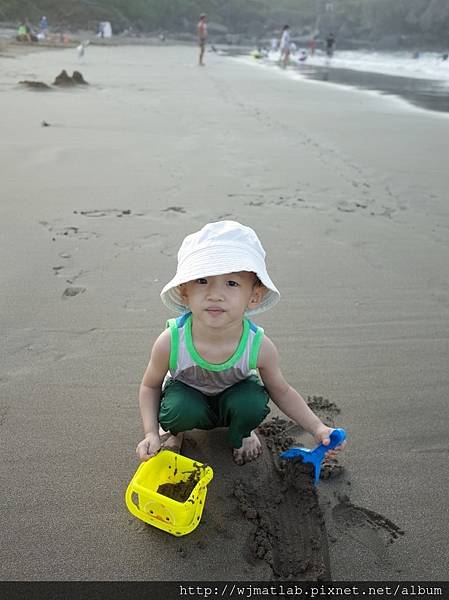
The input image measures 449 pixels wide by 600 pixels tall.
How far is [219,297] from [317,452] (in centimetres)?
63

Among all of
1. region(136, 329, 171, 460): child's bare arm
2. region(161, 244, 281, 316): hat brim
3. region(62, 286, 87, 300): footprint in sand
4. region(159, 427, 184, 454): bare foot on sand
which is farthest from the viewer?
region(62, 286, 87, 300): footprint in sand

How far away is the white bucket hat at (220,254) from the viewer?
1.75m

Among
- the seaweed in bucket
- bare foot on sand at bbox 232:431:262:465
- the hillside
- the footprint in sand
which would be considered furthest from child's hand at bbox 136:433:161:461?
the hillside

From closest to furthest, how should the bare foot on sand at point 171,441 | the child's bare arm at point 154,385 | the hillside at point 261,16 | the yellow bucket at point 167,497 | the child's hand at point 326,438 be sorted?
the yellow bucket at point 167,497
the child's hand at point 326,438
the child's bare arm at point 154,385
the bare foot on sand at point 171,441
the hillside at point 261,16

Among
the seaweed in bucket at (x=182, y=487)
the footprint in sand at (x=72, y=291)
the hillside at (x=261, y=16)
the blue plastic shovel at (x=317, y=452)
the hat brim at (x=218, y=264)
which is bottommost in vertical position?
the hillside at (x=261, y=16)

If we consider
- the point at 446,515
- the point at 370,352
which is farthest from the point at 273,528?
the point at 370,352

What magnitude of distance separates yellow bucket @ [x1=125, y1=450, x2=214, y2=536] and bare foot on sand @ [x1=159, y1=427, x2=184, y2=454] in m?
0.20

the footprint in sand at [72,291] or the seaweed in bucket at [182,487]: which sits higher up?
the seaweed in bucket at [182,487]

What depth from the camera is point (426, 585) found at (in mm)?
1609

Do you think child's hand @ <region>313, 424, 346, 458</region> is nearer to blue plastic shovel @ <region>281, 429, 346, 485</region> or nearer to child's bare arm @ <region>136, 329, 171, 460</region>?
blue plastic shovel @ <region>281, 429, 346, 485</region>

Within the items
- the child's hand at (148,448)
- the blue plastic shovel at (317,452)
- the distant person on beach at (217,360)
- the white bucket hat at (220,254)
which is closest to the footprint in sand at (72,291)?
the distant person on beach at (217,360)

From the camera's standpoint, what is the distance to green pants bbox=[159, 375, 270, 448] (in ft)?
6.36

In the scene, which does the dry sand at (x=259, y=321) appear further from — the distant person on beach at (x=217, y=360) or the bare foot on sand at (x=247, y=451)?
the distant person on beach at (x=217, y=360)

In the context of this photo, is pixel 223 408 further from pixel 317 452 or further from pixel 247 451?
pixel 317 452
